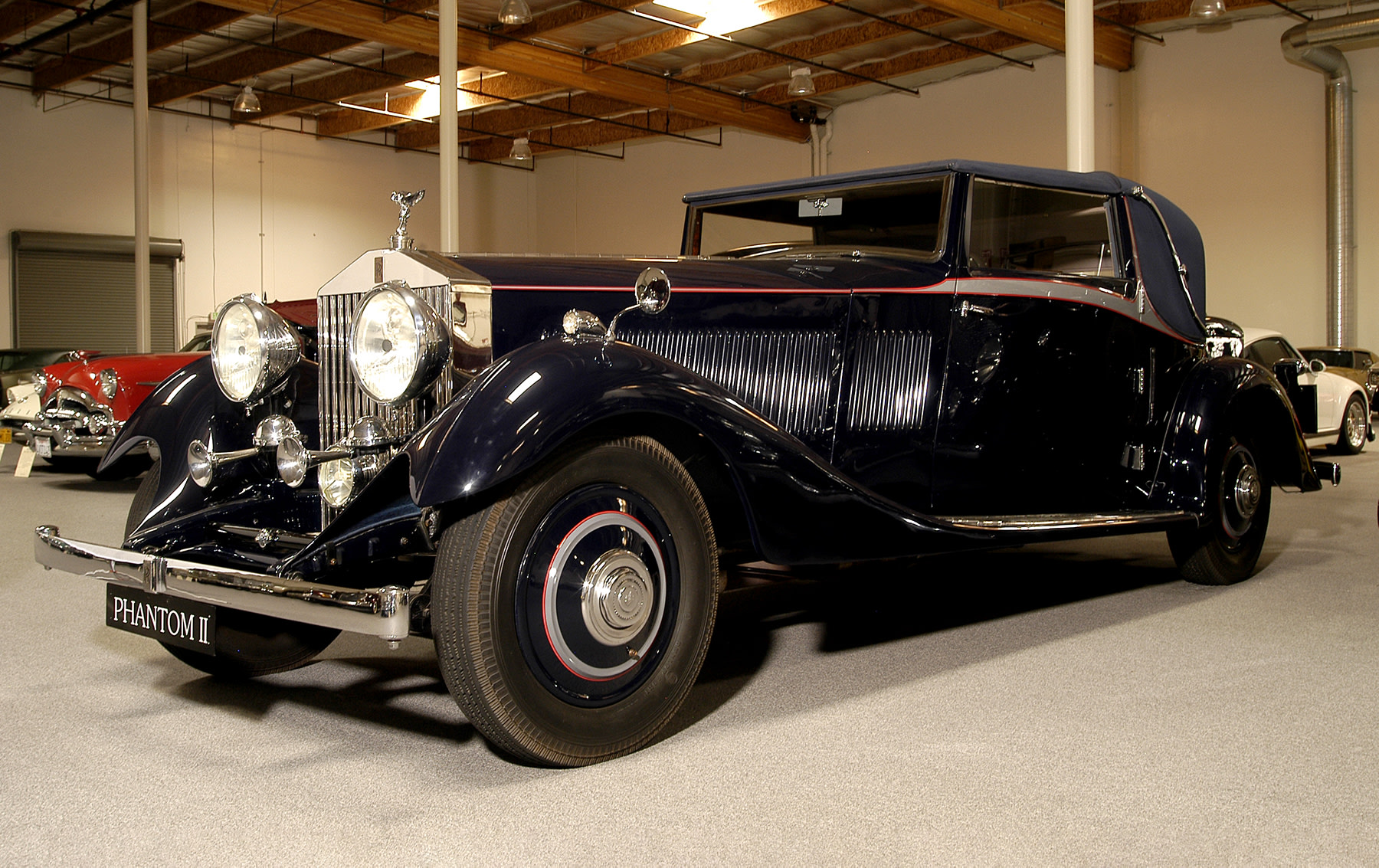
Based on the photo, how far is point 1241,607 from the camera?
13.4 feet

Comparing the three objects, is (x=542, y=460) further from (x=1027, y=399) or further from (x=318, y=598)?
(x=1027, y=399)

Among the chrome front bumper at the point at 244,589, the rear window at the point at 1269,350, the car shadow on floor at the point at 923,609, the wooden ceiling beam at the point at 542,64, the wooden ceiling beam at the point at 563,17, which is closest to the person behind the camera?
the chrome front bumper at the point at 244,589

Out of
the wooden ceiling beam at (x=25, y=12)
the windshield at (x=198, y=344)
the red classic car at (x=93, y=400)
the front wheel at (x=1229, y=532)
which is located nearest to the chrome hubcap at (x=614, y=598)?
the front wheel at (x=1229, y=532)

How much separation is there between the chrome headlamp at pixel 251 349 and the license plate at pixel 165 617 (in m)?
0.63

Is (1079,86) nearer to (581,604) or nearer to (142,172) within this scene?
(581,604)

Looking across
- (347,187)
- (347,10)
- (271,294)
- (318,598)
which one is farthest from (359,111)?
(318,598)

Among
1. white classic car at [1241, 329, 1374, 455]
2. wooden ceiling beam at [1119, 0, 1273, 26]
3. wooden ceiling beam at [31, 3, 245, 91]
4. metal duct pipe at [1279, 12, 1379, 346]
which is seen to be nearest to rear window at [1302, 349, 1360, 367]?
metal duct pipe at [1279, 12, 1379, 346]

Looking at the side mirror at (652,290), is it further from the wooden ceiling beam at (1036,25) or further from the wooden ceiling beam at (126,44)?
the wooden ceiling beam at (126,44)

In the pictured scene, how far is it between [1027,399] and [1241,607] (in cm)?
117

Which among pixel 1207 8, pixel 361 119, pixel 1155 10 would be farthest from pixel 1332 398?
pixel 361 119

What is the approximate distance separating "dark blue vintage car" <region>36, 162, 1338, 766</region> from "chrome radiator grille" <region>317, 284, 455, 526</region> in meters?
0.01

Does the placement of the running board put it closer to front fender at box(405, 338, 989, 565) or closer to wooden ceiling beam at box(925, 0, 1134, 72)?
front fender at box(405, 338, 989, 565)

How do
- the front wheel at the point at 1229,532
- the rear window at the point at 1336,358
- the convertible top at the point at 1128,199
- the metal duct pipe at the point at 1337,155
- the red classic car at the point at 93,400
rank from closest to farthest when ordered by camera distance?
the convertible top at the point at 1128,199 < the front wheel at the point at 1229,532 < the red classic car at the point at 93,400 < the rear window at the point at 1336,358 < the metal duct pipe at the point at 1337,155

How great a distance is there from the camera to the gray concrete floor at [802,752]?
2072mm
